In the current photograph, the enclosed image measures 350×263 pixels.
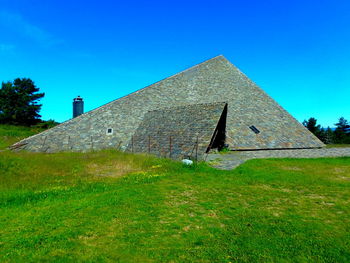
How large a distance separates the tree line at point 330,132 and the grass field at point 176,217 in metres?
47.1

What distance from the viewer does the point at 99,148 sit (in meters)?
19.8

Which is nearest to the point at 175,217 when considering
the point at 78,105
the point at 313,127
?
the point at 78,105

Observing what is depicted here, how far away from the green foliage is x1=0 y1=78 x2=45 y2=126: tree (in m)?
41.0

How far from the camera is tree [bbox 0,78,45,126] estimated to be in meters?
42.1

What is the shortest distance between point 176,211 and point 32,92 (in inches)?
2050

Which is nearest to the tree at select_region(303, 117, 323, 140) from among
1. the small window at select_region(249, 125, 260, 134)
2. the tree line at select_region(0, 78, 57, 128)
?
the small window at select_region(249, 125, 260, 134)

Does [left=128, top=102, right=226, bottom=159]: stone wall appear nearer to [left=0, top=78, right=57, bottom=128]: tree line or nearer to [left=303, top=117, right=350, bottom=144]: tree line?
[left=0, top=78, right=57, bottom=128]: tree line

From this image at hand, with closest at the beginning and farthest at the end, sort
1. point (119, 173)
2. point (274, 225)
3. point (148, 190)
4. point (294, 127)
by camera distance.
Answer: point (274, 225)
point (148, 190)
point (119, 173)
point (294, 127)

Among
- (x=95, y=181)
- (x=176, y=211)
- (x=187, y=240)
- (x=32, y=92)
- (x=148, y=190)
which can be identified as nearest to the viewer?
(x=187, y=240)

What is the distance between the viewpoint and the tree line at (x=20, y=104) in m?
42.0

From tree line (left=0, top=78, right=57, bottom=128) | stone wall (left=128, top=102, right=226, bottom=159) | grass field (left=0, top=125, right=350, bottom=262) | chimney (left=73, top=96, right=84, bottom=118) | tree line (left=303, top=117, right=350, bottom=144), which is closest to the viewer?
grass field (left=0, top=125, right=350, bottom=262)

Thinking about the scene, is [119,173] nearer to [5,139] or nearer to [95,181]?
[95,181]

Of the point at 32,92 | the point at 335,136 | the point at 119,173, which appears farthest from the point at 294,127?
the point at 32,92

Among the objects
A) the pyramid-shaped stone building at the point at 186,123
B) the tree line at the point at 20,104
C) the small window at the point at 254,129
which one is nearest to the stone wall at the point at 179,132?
the pyramid-shaped stone building at the point at 186,123
